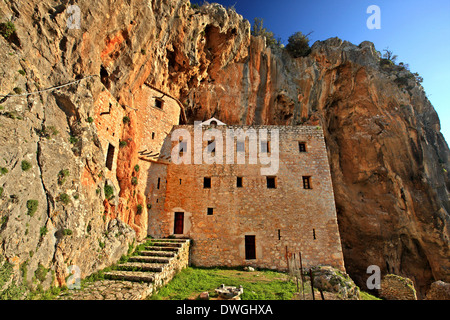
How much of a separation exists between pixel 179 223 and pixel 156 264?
16.1 ft

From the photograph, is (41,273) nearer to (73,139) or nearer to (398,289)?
(73,139)

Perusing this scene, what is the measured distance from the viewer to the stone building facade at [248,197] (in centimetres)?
1438

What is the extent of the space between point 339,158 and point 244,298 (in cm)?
1823

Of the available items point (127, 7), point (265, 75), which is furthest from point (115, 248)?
point (265, 75)

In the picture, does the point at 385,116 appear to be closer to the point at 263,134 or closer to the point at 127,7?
the point at 263,134

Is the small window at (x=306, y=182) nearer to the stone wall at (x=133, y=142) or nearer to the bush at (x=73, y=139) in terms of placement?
the stone wall at (x=133, y=142)

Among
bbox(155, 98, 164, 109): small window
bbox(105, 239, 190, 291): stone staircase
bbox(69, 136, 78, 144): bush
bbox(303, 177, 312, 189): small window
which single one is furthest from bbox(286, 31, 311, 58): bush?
bbox(69, 136, 78, 144): bush

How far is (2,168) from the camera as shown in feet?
21.3

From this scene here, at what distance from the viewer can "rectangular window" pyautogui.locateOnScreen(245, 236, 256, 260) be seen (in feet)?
47.1

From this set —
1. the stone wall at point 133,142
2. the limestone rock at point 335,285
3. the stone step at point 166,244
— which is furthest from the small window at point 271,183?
the stone wall at point 133,142

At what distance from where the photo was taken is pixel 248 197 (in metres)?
15.5

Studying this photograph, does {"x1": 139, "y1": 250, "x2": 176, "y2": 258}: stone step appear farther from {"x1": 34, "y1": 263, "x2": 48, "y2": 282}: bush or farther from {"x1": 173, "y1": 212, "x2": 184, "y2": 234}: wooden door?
{"x1": 34, "y1": 263, "x2": 48, "y2": 282}: bush

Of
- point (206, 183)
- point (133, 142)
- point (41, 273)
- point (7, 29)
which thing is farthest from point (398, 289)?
point (7, 29)

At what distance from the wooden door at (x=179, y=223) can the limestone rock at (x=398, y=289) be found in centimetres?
1259
